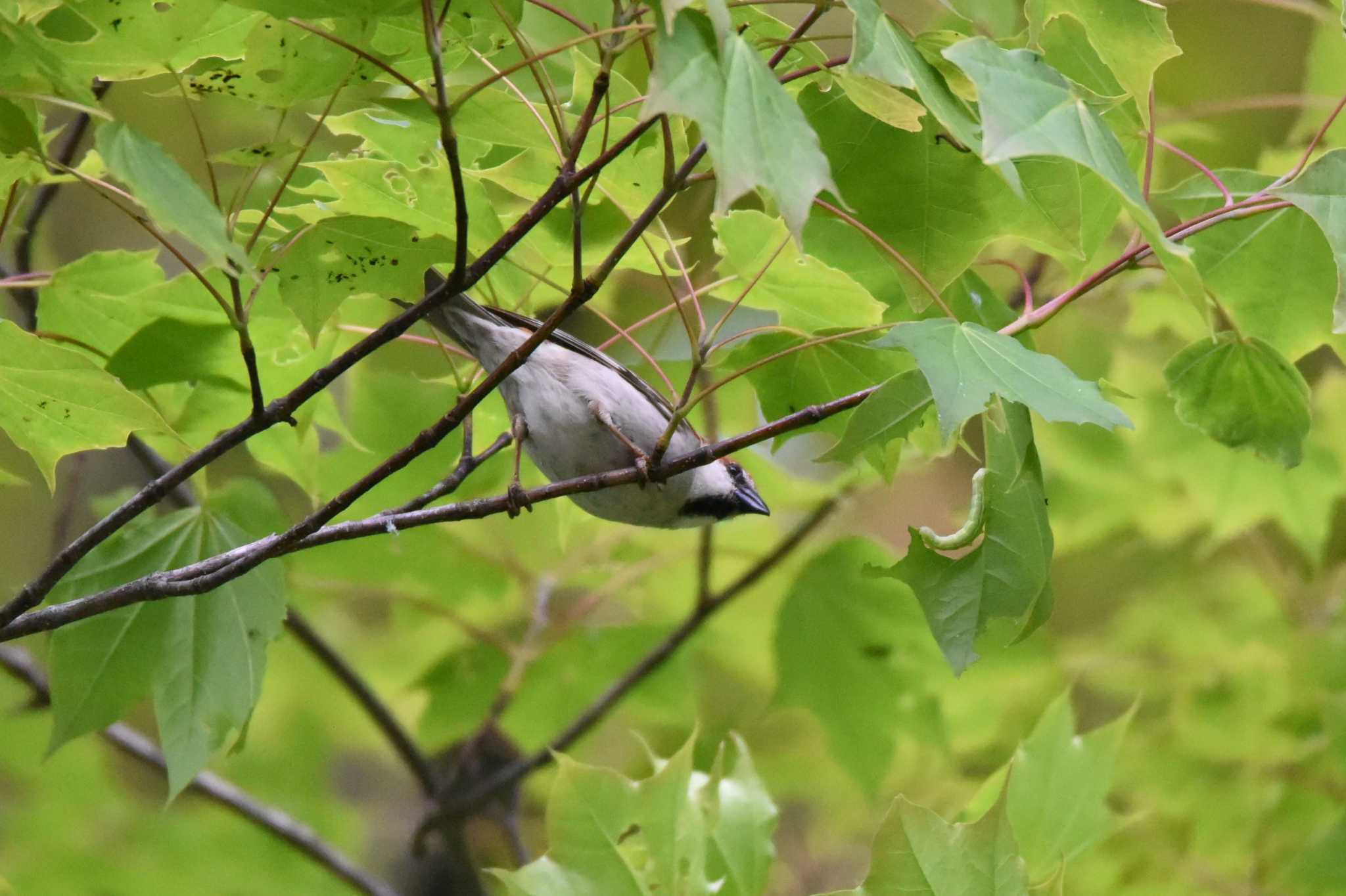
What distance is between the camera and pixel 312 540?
6.38 feet

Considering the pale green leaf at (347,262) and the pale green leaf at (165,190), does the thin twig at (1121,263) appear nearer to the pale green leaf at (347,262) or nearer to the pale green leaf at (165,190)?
the pale green leaf at (347,262)

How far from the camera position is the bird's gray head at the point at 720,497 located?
2895 mm

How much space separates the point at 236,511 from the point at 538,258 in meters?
0.96

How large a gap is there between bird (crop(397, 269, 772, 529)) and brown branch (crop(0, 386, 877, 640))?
65 centimetres

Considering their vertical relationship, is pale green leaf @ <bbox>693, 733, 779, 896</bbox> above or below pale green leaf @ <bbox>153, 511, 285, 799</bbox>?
below

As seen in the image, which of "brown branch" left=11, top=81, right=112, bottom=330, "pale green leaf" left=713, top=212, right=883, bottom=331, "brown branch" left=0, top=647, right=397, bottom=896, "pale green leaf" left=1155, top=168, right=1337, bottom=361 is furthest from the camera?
"brown branch" left=0, top=647, right=397, bottom=896

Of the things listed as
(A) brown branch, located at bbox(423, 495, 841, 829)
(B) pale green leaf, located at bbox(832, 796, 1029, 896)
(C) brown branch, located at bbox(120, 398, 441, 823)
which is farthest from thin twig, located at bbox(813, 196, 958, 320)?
(C) brown branch, located at bbox(120, 398, 441, 823)

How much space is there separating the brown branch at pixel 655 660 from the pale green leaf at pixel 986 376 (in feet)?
5.45

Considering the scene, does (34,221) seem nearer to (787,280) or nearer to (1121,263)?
(787,280)

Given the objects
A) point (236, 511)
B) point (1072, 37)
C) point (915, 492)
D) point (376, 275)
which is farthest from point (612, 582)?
point (915, 492)

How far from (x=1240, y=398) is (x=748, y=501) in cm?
115

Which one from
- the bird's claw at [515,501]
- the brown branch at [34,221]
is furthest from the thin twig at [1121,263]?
the brown branch at [34,221]

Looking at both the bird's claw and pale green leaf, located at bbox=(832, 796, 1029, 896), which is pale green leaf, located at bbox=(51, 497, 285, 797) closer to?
the bird's claw

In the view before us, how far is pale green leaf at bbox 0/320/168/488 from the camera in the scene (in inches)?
72.8
